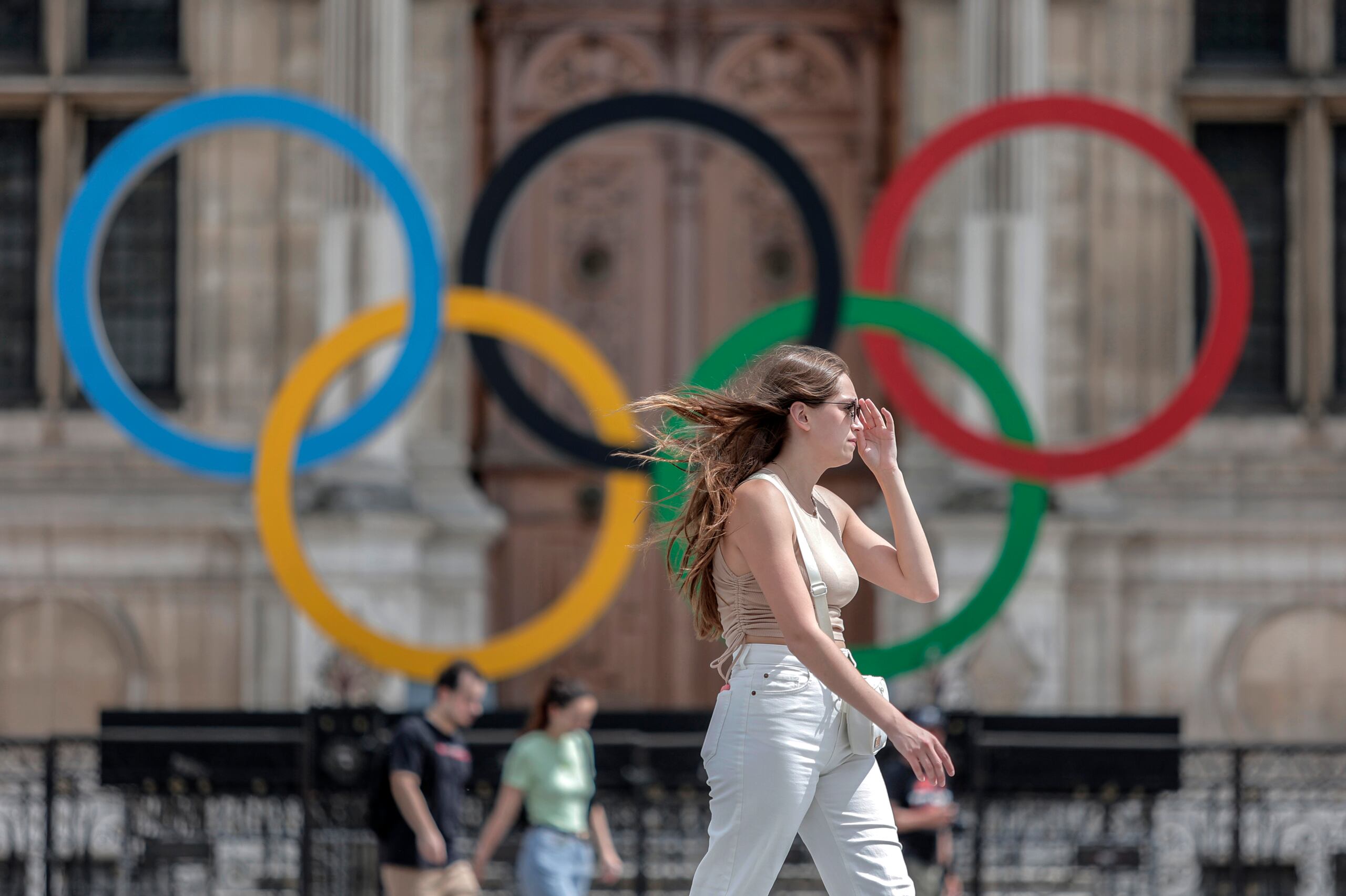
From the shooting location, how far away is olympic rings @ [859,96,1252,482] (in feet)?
44.3

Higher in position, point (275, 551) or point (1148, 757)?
point (275, 551)

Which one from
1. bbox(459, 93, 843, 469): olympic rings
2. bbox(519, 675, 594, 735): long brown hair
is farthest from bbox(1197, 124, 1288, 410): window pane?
bbox(519, 675, 594, 735): long brown hair

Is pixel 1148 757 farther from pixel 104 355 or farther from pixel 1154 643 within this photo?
pixel 104 355

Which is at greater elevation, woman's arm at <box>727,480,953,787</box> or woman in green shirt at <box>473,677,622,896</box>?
woman's arm at <box>727,480,953,787</box>

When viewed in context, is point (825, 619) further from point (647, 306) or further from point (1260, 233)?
point (1260, 233)

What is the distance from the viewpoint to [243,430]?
16422 millimetres

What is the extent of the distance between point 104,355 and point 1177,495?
349 inches

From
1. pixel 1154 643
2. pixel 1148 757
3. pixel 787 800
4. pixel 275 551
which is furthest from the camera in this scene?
pixel 1154 643

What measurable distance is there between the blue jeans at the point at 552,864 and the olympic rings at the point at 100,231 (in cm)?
466

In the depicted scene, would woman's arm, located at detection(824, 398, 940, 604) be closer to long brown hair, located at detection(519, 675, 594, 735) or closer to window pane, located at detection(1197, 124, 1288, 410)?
long brown hair, located at detection(519, 675, 594, 735)

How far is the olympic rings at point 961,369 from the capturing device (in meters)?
12.6

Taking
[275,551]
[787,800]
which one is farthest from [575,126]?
[787,800]

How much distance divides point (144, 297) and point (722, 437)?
491 inches

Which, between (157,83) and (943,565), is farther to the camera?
(157,83)
